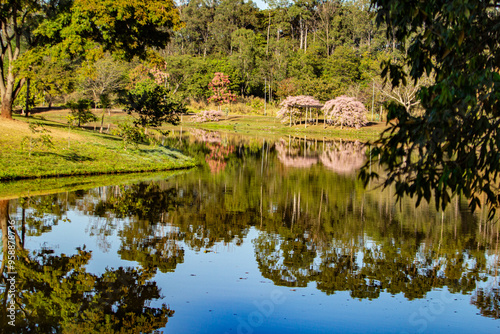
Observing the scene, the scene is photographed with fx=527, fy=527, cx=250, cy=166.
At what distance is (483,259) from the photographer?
1230 centimetres

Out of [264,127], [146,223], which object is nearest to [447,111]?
[146,223]

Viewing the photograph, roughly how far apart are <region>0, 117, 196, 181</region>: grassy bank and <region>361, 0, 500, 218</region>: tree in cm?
1701

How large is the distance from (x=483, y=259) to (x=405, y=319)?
4.71 m

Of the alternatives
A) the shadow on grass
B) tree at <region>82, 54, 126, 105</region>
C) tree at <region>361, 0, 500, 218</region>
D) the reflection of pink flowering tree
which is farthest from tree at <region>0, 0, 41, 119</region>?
the reflection of pink flowering tree

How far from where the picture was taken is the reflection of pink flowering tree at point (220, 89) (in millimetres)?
87750

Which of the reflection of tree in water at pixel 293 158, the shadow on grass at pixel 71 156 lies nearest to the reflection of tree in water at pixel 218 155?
the reflection of tree in water at pixel 293 158

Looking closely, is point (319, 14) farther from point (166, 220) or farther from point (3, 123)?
point (166, 220)

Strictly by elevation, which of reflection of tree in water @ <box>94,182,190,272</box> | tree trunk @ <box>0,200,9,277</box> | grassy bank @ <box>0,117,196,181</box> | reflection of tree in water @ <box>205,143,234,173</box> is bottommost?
reflection of tree in water @ <box>205,143,234,173</box>

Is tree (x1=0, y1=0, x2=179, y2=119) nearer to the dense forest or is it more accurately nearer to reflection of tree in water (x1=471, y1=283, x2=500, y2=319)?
the dense forest

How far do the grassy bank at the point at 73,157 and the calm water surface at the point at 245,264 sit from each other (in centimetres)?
356

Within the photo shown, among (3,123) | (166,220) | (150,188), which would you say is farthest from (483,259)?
(3,123)

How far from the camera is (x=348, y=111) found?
6906cm

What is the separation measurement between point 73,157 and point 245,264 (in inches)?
612

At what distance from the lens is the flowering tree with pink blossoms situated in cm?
6862
